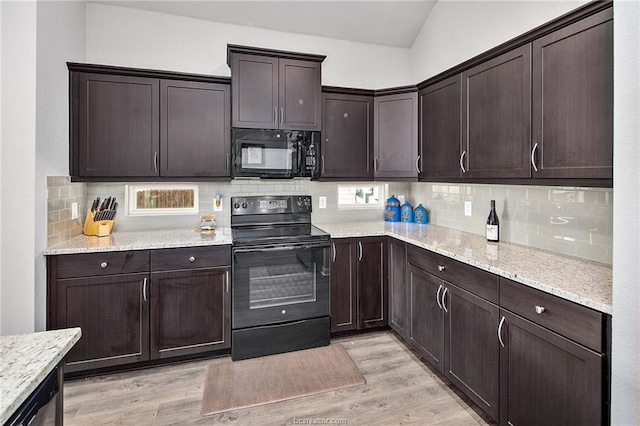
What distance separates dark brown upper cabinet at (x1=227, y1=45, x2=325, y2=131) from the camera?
2996mm

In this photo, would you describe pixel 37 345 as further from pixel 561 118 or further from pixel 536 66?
pixel 536 66

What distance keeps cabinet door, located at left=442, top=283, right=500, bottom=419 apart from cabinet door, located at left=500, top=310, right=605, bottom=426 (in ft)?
0.22

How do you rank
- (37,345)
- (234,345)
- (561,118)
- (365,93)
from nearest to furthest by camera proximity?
(37,345) → (561,118) → (234,345) → (365,93)

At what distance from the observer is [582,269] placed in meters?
1.88

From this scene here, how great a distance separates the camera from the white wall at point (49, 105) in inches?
89.7

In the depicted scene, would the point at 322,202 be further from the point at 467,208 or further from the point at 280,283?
the point at 467,208

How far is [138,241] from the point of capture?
2.67 meters

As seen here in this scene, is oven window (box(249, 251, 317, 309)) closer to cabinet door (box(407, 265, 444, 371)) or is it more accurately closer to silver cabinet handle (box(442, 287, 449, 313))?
cabinet door (box(407, 265, 444, 371))

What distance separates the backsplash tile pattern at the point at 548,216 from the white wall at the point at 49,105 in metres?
3.14

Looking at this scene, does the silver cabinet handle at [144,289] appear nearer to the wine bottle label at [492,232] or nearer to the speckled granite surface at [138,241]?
the speckled granite surface at [138,241]

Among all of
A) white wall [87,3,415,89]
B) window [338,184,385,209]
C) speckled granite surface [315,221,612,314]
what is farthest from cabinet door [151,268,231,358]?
white wall [87,3,415,89]

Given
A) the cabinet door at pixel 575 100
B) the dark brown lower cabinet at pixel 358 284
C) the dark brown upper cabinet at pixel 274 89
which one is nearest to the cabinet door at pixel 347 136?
the dark brown upper cabinet at pixel 274 89

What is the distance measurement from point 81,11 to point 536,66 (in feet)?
11.1

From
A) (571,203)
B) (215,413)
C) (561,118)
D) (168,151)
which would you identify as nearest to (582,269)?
(571,203)
